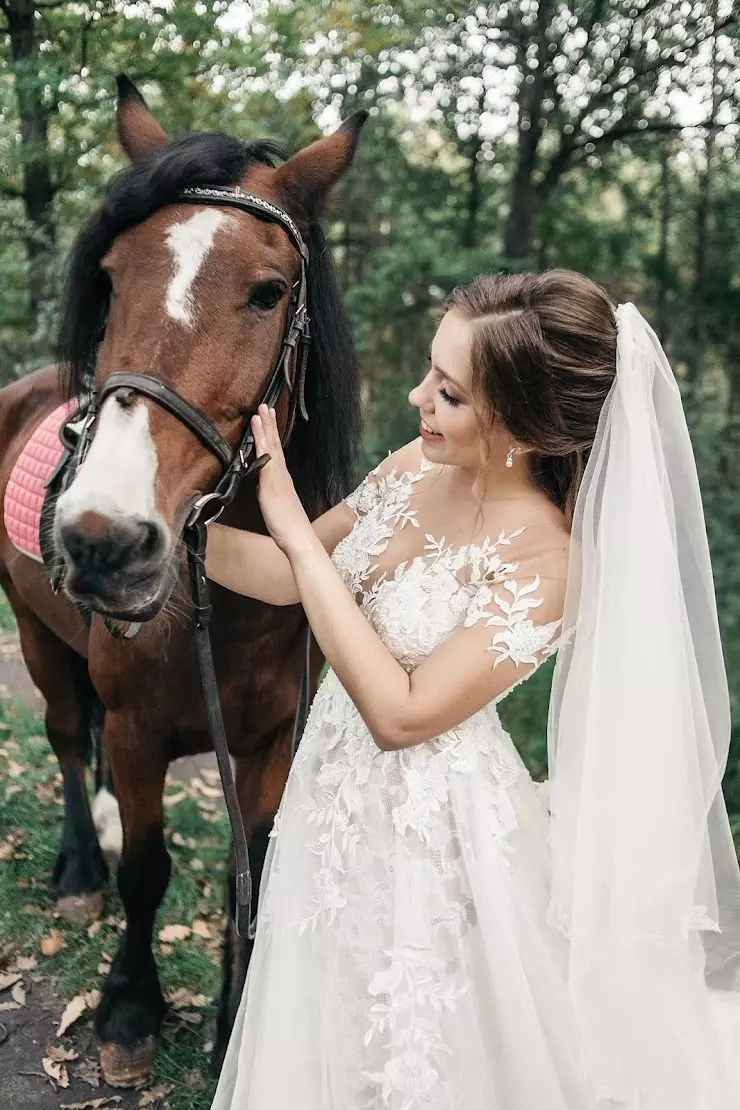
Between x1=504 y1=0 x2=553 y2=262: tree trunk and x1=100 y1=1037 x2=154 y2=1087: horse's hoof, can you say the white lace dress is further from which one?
x1=504 y1=0 x2=553 y2=262: tree trunk

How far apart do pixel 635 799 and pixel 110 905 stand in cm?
246

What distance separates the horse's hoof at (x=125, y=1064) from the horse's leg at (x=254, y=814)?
208mm

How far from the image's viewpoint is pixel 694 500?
1796 mm

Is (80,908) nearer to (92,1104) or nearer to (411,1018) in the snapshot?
(92,1104)

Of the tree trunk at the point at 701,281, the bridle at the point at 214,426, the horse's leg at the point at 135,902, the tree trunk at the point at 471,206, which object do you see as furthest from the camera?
the tree trunk at the point at 471,206

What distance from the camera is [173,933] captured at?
323 cm

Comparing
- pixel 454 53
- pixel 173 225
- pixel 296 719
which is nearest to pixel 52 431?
pixel 296 719

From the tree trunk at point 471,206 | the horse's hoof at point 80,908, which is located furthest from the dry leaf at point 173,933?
the tree trunk at point 471,206

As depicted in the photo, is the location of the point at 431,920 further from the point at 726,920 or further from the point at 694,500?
the point at 694,500

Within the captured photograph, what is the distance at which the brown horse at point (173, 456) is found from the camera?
148 centimetres

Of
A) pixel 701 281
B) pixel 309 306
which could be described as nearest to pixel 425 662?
pixel 309 306

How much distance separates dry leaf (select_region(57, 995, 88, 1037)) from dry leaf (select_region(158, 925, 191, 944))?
385mm

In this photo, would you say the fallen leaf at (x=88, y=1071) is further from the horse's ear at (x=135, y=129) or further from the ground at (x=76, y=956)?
the horse's ear at (x=135, y=129)

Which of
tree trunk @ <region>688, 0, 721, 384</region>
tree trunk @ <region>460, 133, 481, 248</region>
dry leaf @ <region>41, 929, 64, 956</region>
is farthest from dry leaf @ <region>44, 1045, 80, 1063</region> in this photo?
tree trunk @ <region>460, 133, 481, 248</region>
